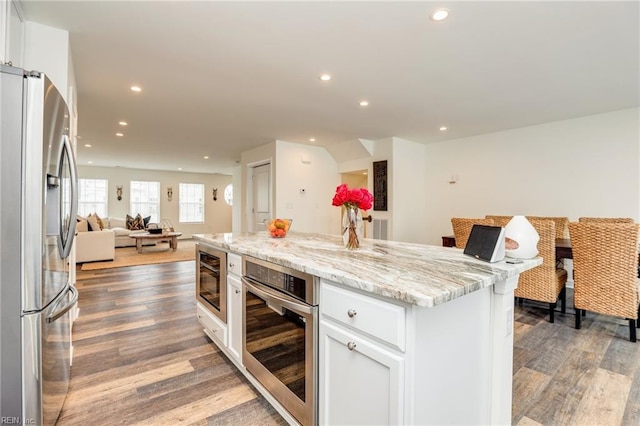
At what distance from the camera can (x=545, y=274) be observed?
2.92m

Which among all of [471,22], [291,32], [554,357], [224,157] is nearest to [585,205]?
[554,357]

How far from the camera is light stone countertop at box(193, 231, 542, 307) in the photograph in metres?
0.98

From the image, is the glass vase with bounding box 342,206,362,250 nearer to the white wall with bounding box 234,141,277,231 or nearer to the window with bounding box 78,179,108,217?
the white wall with bounding box 234,141,277,231

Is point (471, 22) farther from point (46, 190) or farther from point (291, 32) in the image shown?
point (46, 190)

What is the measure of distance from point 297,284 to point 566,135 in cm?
495

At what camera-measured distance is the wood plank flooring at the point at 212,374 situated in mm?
1642

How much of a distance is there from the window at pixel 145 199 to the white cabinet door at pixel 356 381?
1062 cm

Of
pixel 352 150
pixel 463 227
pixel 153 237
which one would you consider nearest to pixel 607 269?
pixel 463 227

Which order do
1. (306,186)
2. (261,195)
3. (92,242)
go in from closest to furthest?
(92,242)
(306,186)
(261,195)

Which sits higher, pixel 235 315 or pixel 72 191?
pixel 72 191

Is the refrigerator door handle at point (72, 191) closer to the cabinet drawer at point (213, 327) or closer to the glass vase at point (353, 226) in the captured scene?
the cabinet drawer at point (213, 327)

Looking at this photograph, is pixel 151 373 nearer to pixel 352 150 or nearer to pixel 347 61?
pixel 347 61

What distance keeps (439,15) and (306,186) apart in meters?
4.42

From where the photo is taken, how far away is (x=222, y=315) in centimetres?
216
